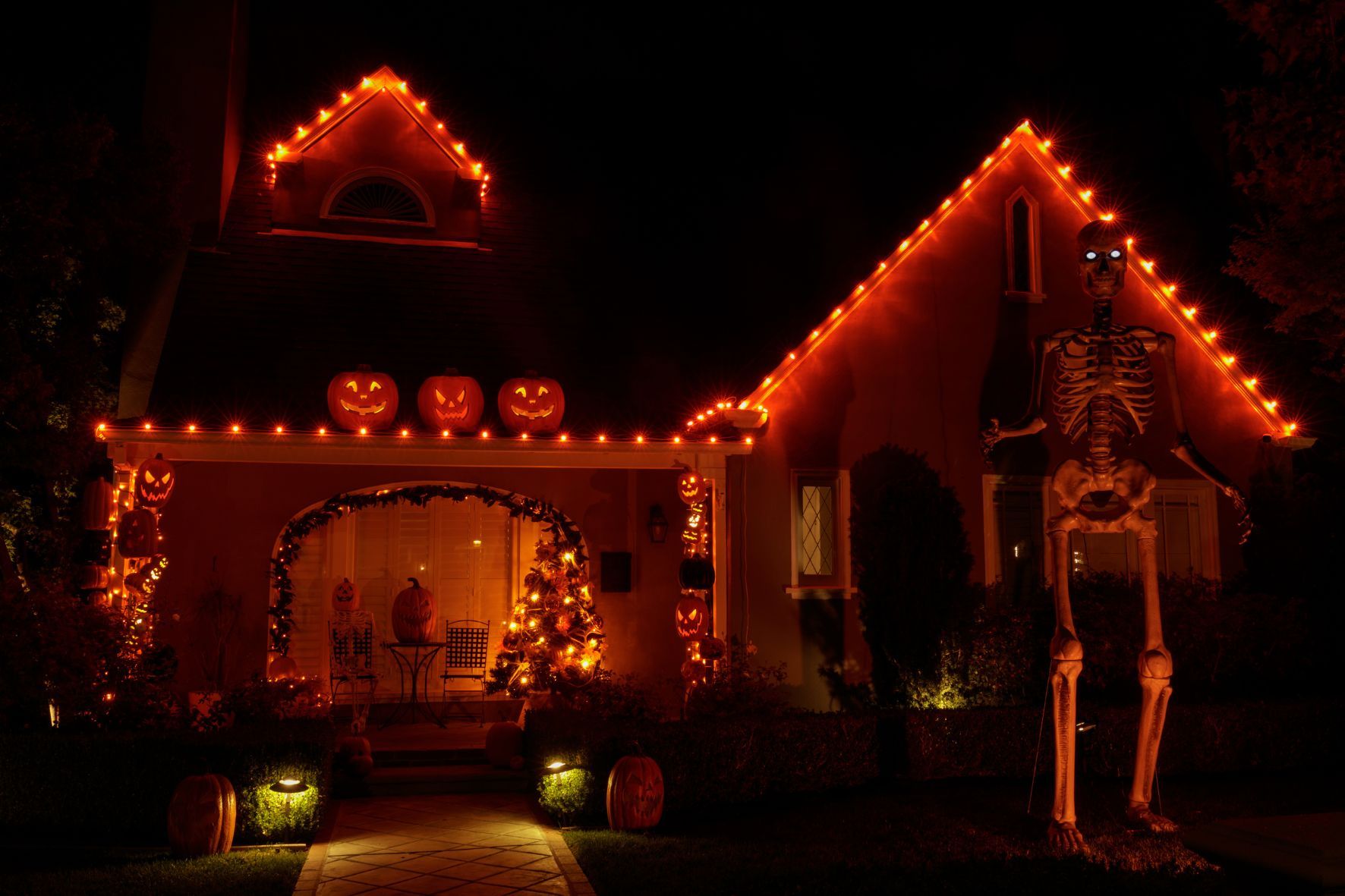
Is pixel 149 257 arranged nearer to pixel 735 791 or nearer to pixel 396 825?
pixel 396 825

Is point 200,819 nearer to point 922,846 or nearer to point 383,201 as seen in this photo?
point 922,846

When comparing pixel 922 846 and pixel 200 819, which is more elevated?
pixel 200 819

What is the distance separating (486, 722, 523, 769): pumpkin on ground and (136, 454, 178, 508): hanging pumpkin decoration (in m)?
3.59

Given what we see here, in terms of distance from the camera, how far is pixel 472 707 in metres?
13.1

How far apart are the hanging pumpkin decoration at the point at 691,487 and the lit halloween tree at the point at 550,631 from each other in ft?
6.15

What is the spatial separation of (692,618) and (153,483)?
4.93 metres

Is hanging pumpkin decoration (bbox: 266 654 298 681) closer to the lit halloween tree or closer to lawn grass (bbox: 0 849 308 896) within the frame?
the lit halloween tree

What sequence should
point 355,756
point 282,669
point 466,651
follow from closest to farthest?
point 355,756, point 282,669, point 466,651

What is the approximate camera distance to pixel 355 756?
9875 mm

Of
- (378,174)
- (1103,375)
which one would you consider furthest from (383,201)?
(1103,375)

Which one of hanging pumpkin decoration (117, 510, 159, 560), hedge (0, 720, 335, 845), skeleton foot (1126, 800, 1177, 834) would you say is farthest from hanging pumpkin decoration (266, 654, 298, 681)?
skeleton foot (1126, 800, 1177, 834)

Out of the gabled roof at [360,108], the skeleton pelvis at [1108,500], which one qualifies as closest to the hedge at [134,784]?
the skeleton pelvis at [1108,500]

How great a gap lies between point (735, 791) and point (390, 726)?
4749 mm

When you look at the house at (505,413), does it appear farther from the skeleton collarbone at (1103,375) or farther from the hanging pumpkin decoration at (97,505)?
the skeleton collarbone at (1103,375)
